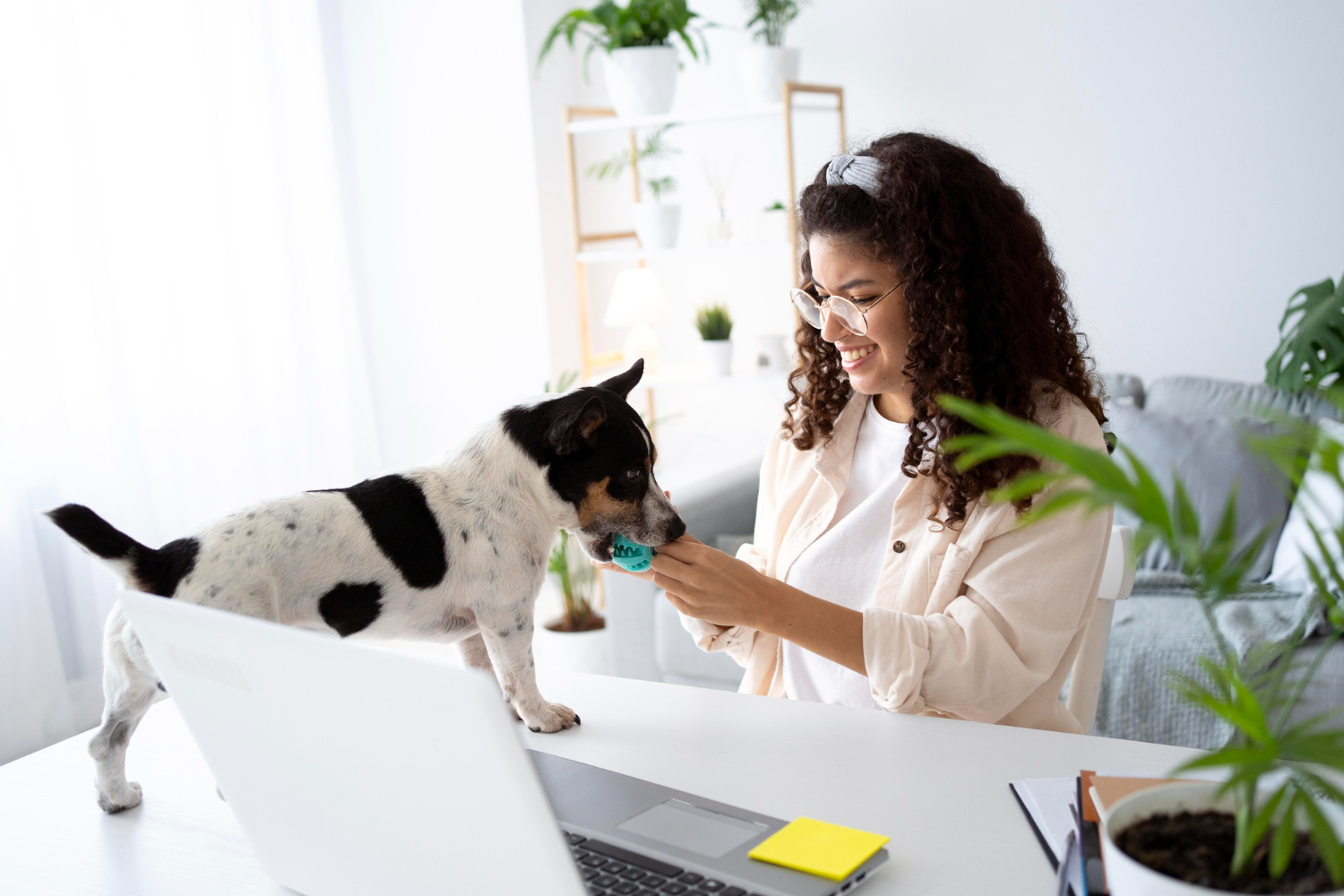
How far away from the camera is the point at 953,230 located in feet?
4.59

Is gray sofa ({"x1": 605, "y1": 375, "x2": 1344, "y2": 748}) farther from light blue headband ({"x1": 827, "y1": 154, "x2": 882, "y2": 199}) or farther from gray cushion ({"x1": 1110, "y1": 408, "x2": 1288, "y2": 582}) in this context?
light blue headband ({"x1": 827, "y1": 154, "x2": 882, "y2": 199})

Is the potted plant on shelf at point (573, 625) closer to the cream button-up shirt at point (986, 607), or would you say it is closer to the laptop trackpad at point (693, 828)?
the cream button-up shirt at point (986, 607)

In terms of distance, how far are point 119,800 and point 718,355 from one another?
2.79m

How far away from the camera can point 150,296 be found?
3.25 metres

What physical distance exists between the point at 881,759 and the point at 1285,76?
2.83 m

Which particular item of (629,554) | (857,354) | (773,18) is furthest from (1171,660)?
(773,18)

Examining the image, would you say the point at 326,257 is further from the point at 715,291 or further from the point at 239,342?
the point at 715,291

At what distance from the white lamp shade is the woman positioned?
2.09 meters

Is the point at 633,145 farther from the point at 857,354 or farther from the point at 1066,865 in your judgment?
the point at 1066,865

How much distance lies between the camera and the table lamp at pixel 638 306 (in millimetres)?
3682

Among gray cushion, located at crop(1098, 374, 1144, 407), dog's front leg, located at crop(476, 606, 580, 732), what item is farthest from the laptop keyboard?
gray cushion, located at crop(1098, 374, 1144, 407)

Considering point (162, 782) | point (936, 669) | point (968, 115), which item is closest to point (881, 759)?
point (936, 669)

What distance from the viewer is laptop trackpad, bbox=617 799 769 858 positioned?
91 centimetres

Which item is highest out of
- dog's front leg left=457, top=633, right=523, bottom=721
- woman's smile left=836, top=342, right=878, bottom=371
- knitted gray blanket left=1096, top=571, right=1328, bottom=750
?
woman's smile left=836, top=342, right=878, bottom=371
